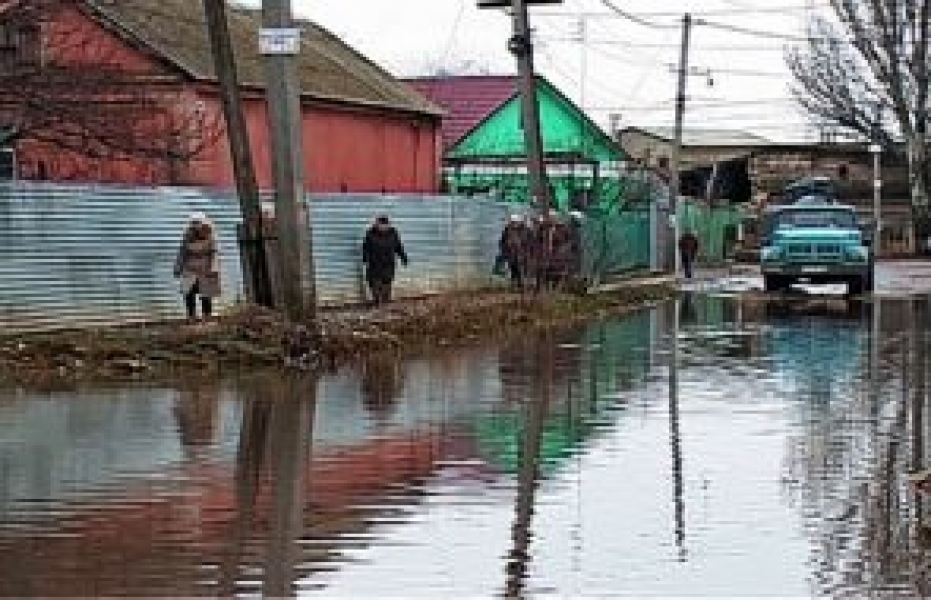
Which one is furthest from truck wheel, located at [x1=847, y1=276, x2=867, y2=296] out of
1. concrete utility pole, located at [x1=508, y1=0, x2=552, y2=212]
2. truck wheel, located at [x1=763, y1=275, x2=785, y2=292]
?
concrete utility pole, located at [x1=508, y1=0, x2=552, y2=212]

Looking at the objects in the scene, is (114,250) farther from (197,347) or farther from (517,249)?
(517,249)

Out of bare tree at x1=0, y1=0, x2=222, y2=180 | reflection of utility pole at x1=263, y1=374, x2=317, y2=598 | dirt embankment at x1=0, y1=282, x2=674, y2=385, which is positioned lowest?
reflection of utility pole at x1=263, y1=374, x2=317, y2=598

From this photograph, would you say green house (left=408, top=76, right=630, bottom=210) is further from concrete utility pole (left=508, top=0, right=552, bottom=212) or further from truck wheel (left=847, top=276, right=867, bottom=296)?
concrete utility pole (left=508, top=0, right=552, bottom=212)

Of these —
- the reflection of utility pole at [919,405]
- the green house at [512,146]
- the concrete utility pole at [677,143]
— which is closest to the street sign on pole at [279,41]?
the reflection of utility pole at [919,405]

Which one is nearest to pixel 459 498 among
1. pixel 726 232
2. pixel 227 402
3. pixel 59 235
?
pixel 227 402

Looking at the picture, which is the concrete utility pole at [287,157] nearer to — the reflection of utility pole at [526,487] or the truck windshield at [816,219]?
the reflection of utility pole at [526,487]

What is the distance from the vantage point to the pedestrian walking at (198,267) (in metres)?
25.5

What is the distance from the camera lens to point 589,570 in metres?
9.62

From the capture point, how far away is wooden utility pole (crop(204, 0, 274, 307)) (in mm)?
22359

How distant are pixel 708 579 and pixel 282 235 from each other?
518 inches

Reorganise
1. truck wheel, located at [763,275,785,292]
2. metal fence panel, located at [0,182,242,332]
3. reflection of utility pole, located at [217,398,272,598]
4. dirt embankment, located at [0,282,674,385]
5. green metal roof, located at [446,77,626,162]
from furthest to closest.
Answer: green metal roof, located at [446,77,626,162] < truck wheel, located at [763,275,785,292] < metal fence panel, located at [0,182,242,332] < dirt embankment, located at [0,282,674,385] < reflection of utility pole, located at [217,398,272,598]

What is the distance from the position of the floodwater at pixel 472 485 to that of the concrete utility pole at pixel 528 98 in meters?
12.8

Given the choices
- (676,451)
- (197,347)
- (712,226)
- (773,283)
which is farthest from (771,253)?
(712,226)

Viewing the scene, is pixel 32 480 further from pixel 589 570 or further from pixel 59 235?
pixel 59 235
